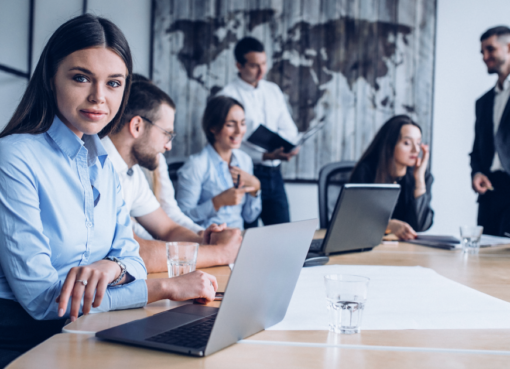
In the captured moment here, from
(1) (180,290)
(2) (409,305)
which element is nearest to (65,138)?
(1) (180,290)

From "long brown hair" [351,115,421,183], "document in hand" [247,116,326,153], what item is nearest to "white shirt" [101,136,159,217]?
"long brown hair" [351,115,421,183]

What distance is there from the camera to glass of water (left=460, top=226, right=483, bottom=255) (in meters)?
1.75

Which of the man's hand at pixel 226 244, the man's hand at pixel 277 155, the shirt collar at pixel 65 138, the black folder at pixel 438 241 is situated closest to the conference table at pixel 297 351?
the shirt collar at pixel 65 138

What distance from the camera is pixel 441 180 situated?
3740 millimetres

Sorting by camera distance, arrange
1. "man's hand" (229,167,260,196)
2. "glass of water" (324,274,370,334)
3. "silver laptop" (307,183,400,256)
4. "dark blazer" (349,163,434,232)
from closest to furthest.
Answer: "glass of water" (324,274,370,334) < "silver laptop" (307,183,400,256) < "dark blazer" (349,163,434,232) < "man's hand" (229,167,260,196)

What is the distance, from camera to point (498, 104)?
313 centimetres

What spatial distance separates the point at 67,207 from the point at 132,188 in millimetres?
700

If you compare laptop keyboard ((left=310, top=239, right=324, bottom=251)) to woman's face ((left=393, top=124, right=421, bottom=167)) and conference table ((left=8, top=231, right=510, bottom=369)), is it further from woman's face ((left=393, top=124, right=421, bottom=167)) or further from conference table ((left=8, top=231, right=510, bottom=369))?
woman's face ((left=393, top=124, right=421, bottom=167))

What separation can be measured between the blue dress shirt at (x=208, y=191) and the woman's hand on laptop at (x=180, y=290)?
5.28 feet

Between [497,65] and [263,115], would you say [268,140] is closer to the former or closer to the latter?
[263,115]

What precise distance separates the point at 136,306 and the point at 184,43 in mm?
3103

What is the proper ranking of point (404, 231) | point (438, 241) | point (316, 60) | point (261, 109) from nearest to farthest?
point (438, 241)
point (404, 231)
point (261, 109)
point (316, 60)

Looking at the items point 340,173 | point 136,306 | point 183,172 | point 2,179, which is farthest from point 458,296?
point 183,172

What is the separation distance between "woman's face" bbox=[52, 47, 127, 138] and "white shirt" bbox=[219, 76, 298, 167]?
91.9 inches
